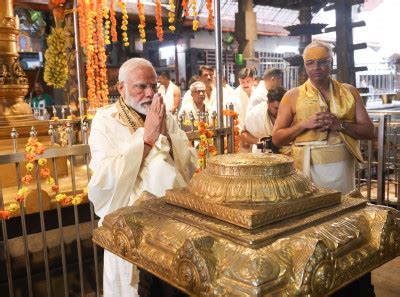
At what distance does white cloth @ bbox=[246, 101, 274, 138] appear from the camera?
4.49 metres

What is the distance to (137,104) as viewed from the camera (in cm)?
248

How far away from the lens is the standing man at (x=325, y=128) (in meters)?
2.83

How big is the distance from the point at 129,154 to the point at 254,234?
4.26 ft

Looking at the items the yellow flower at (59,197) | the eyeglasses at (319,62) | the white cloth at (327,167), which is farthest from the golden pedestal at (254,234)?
the yellow flower at (59,197)

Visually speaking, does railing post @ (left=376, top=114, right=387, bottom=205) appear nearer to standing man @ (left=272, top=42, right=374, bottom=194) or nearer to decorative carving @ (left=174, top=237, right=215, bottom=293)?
standing man @ (left=272, top=42, right=374, bottom=194)

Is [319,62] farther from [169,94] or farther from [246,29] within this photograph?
[246,29]

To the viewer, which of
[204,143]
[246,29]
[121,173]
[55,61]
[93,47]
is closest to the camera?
[121,173]

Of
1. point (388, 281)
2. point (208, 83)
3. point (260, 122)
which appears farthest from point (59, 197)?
point (208, 83)

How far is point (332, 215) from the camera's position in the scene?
132 centimetres

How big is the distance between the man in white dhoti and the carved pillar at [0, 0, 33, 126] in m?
2.37

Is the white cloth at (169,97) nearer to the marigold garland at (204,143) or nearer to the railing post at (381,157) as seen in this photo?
the railing post at (381,157)

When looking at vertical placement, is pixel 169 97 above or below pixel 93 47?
below

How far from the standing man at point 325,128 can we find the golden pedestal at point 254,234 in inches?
55.6

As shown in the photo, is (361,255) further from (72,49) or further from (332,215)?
(72,49)
